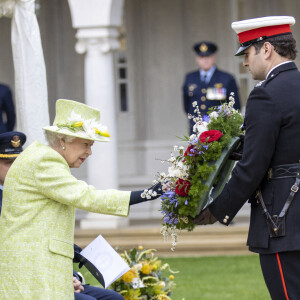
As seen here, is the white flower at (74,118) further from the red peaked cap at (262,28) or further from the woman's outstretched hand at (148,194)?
the red peaked cap at (262,28)

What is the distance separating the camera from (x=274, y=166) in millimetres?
4371

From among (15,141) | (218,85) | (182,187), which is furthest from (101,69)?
(182,187)

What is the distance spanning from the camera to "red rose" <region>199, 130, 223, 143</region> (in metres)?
4.58

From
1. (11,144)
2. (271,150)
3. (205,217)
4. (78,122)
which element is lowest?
(205,217)

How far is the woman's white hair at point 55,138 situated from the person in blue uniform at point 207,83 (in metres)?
6.44

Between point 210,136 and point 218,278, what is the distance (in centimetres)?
485

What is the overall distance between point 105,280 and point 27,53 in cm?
240

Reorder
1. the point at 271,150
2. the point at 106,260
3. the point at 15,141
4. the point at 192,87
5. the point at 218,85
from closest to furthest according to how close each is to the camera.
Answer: the point at 271,150, the point at 106,260, the point at 15,141, the point at 218,85, the point at 192,87

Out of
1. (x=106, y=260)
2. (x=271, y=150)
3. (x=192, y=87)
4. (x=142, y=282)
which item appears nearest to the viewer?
(x=271, y=150)

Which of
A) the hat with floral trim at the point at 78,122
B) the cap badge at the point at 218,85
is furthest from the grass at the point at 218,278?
the hat with floral trim at the point at 78,122

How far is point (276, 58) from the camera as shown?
14.6 ft

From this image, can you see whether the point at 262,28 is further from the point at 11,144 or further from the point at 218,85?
the point at 218,85

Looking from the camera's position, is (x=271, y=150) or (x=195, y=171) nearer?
(x=271, y=150)

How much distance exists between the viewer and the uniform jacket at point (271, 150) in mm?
4270
